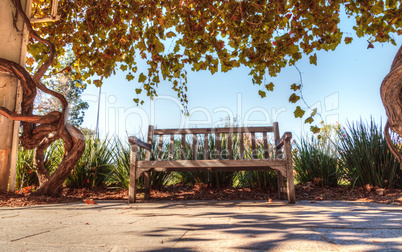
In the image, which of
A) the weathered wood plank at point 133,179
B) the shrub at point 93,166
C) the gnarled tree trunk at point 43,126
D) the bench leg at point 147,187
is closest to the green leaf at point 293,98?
the weathered wood plank at point 133,179

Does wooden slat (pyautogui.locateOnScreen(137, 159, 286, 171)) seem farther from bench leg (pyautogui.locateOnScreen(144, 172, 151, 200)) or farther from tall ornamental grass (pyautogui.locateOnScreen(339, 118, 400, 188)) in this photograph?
tall ornamental grass (pyautogui.locateOnScreen(339, 118, 400, 188))

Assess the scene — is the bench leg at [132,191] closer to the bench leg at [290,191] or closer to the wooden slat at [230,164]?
the wooden slat at [230,164]

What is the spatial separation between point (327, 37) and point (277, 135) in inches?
60.7

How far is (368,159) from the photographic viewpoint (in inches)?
158

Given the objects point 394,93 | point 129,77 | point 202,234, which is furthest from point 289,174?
point 129,77

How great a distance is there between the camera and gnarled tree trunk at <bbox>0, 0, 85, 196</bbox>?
3254 mm

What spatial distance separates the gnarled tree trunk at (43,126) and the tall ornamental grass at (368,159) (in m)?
3.88

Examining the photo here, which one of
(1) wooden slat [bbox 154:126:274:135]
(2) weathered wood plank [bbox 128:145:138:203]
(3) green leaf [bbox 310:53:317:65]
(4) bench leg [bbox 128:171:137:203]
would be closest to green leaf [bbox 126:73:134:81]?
(2) weathered wood plank [bbox 128:145:138:203]

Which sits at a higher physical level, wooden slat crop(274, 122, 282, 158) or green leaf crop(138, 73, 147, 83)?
green leaf crop(138, 73, 147, 83)

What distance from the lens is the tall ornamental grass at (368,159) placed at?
3.94 metres

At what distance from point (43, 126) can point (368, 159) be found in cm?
445

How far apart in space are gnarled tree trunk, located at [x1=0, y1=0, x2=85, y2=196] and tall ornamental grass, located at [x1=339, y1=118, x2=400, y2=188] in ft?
12.7

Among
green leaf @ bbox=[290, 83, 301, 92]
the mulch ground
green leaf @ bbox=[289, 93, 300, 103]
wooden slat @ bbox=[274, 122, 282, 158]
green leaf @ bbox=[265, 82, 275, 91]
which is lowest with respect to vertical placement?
the mulch ground

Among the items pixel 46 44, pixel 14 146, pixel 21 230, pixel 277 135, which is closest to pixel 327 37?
pixel 277 135
